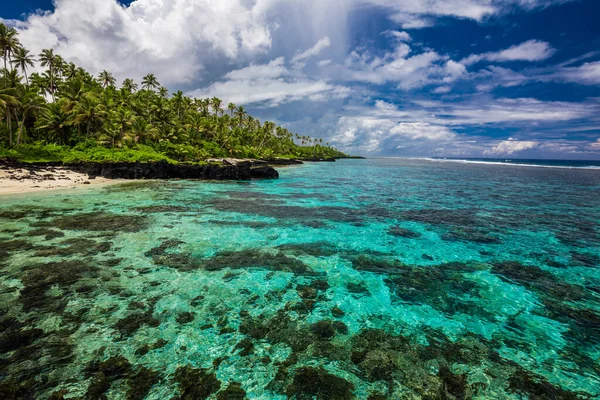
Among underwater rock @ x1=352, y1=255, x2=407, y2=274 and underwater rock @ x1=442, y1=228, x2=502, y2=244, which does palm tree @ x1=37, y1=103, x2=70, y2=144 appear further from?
underwater rock @ x1=442, y1=228, x2=502, y2=244

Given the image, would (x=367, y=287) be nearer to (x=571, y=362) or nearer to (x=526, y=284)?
(x=571, y=362)

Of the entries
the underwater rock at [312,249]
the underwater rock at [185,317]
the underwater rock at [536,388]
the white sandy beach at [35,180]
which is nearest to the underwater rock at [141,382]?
the underwater rock at [185,317]

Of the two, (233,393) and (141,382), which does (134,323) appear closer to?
(141,382)

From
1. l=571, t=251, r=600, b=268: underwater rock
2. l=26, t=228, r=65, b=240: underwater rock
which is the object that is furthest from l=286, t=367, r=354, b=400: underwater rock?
l=26, t=228, r=65, b=240: underwater rock

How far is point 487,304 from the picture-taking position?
8.80 metres

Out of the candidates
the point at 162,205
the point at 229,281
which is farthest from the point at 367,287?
the point at 162,205

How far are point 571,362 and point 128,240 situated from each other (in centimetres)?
1647

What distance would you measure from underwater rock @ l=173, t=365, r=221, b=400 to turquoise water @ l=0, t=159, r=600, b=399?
0.11 ft

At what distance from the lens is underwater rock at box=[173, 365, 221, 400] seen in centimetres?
501

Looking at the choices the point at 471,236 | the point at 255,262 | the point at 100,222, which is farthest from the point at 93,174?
the point at 471,236

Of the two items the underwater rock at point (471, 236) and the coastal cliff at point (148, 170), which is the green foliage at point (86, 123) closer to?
the coastal cliff at point (148, 170)

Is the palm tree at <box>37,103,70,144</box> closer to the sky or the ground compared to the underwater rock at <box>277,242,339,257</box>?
closer to the sky

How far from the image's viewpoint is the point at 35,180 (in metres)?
29.3

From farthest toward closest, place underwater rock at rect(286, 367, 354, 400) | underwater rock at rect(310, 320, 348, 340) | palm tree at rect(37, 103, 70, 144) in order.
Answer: palm tree at rect(37, 103, 70, 144), underwater rock at rect(310, 320, 348, 340), underwater rock at rect(286, 367, 354, 400)
